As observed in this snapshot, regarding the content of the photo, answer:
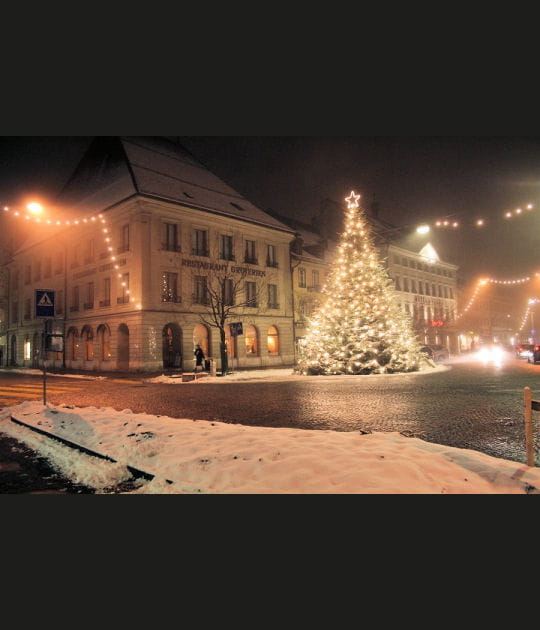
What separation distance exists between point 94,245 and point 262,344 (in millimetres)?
14739

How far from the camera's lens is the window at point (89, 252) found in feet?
108

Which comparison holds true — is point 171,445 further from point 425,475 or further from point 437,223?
point 437,223

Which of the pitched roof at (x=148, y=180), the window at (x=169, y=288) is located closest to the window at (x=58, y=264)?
the pitched roof at (x=148, y=180)

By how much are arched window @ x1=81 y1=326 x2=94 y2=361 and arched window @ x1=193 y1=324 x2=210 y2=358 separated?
8.06 metres

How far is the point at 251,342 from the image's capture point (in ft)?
114

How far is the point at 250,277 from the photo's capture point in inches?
1379

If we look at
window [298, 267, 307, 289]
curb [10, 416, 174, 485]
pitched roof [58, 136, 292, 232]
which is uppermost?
pitched roof [58, 136, 292, 232]

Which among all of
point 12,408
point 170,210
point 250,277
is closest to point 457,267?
point 250,277

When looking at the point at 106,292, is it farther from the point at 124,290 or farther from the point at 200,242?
the point at 200,242

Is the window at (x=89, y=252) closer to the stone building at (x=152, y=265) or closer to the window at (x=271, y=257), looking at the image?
the stone building at (x=152, y=265)

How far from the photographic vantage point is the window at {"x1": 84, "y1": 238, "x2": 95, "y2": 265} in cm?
3288

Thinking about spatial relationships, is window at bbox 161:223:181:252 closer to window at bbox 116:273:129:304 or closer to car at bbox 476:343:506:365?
window at bbox 116:273:129:304

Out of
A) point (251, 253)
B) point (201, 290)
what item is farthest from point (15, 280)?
point (251, 253)

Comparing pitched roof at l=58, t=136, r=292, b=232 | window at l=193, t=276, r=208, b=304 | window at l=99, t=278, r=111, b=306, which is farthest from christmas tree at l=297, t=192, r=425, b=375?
window at l=99, t=278, r=111, b=306
